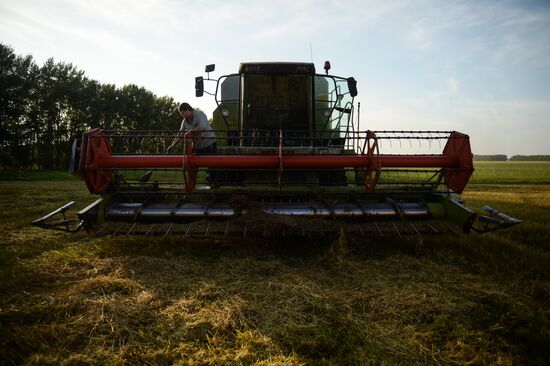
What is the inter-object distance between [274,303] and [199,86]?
16.6 ft

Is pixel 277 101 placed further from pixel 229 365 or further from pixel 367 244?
pixel 229 365

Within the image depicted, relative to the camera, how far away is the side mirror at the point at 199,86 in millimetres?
6504

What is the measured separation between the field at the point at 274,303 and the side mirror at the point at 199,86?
3.31 m

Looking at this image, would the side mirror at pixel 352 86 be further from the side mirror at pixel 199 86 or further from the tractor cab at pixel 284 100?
the side mirror at pixel 199 86

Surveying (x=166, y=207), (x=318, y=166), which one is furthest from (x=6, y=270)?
(x=318, y=166)

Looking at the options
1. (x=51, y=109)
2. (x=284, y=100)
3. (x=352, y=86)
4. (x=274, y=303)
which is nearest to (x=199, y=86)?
(x=284, y=100)

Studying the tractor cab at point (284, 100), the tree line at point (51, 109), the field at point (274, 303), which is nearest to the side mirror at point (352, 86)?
the tractor cab at point (284, 100)

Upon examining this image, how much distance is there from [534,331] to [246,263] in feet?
8.57

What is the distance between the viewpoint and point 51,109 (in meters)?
32.5

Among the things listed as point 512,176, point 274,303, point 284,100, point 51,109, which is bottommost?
point 274,303

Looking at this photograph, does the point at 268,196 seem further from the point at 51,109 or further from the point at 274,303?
the point at 51,109

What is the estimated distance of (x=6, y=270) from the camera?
333cm

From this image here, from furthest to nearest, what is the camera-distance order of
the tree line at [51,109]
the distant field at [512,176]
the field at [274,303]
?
the tree line at [51,109] → the distant field at [512,176] → the field at [274,303]

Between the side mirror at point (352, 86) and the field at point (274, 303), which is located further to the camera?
the side mirror at point (352, 86)
